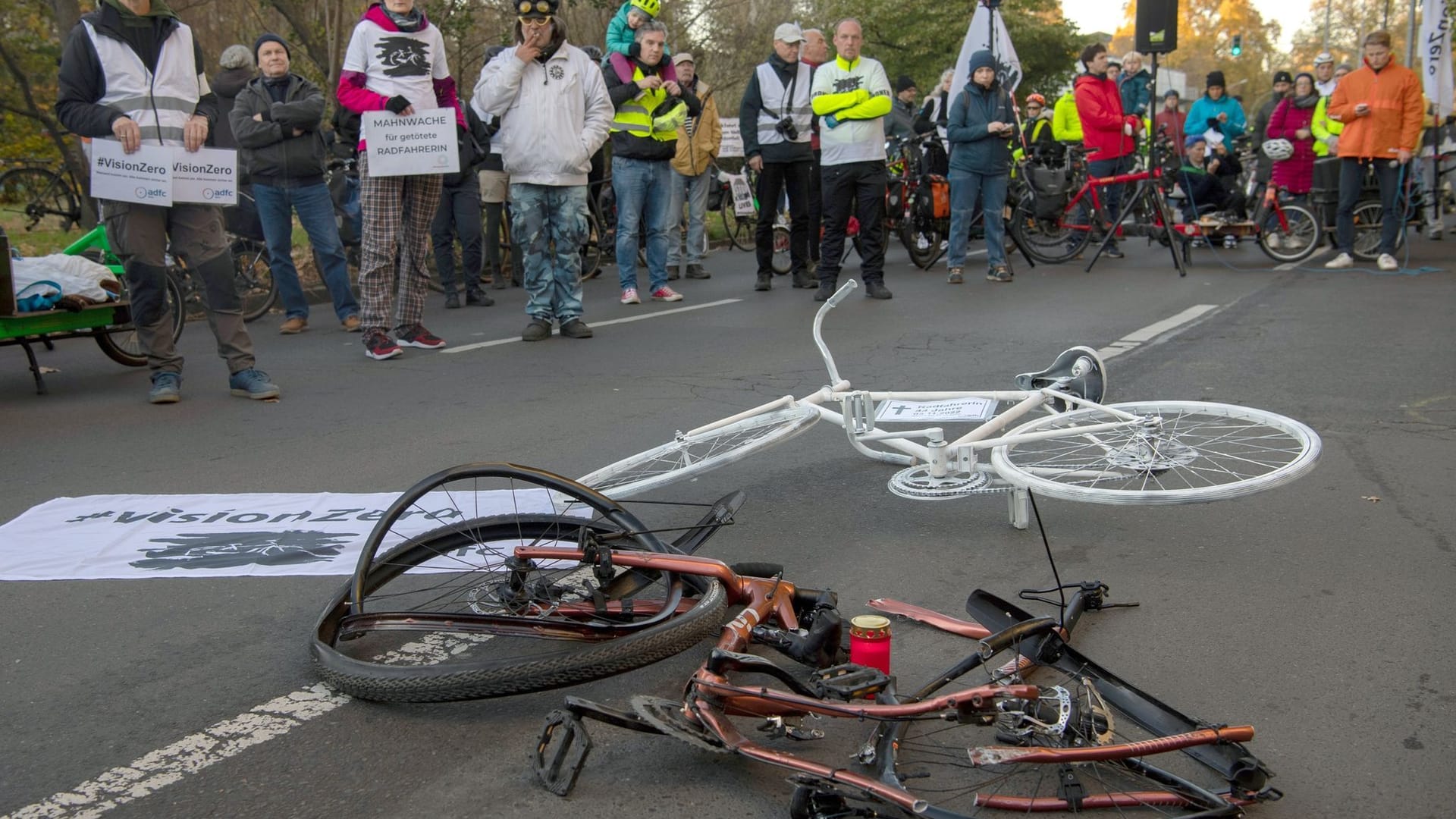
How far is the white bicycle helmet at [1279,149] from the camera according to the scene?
1470cm

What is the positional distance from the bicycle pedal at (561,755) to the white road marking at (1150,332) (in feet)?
18.7

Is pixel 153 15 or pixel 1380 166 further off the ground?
pixel 153 15

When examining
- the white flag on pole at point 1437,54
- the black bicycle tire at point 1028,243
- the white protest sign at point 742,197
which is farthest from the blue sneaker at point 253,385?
the white flag on pole at point 1437,54

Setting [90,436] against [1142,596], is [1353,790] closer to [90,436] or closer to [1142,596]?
[1142,596]

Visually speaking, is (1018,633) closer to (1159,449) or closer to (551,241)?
(1159,449)

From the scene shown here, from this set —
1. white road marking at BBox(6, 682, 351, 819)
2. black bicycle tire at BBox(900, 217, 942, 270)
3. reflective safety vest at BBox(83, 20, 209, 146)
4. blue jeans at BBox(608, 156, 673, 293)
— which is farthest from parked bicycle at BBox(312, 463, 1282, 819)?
black bicycle tire at BBox(900, 217, 942, 270)

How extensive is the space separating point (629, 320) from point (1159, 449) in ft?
21.3

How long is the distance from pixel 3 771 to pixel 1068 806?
7.78ft

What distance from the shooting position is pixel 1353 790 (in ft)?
8.91

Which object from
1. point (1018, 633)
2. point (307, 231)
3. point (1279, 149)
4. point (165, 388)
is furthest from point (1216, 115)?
point (1018, 633)

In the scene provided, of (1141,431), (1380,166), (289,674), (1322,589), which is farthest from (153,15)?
(1380,166)

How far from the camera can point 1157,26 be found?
15.2 metres

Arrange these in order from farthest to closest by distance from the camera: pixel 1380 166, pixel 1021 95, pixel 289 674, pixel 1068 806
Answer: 1. pixel 1021 95
2. pixel 1380 166
3. pixel 289 674
4. pixel 1068 806

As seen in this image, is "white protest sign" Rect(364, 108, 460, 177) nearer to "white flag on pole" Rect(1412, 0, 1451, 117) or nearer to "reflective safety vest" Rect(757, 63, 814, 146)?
"reflective safety vest" Rect(757, 63, 814, 146)
